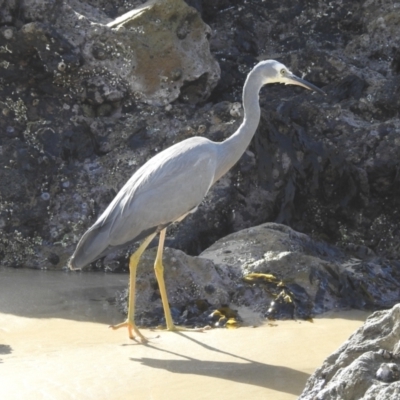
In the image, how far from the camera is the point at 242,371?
14.8 feet

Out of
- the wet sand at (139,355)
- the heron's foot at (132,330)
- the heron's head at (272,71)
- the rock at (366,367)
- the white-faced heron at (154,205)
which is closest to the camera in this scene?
the rock at (366,367)

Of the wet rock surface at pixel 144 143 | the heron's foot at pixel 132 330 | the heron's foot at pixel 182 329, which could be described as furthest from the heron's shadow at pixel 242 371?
the wet rock surface at pixel 144 143

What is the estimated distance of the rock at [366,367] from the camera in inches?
114

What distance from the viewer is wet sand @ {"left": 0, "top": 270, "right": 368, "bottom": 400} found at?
4.14 m

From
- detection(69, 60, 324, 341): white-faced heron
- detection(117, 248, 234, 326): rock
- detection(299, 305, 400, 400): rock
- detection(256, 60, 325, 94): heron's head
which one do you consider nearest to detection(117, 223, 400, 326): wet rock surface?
detection(117, 248, 234, 326): rock

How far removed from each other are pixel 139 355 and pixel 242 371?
673 millimetres

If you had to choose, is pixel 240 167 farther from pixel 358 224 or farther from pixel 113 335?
pixel 113 335

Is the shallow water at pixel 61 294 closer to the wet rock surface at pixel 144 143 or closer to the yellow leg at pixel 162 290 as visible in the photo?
the wet rock surface at pixel 144 143

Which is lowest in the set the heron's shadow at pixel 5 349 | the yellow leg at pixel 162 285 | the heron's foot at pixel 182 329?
the heron's foot at pixel 182 329

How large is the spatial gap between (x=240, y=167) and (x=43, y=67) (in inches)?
83.1

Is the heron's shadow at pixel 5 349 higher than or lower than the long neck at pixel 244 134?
lower

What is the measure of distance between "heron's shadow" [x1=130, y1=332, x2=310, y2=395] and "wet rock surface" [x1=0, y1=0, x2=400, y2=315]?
2835 millimetres

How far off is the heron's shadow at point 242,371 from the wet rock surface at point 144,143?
2.84 meters

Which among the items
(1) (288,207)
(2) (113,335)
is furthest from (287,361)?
(1) (288,207)
